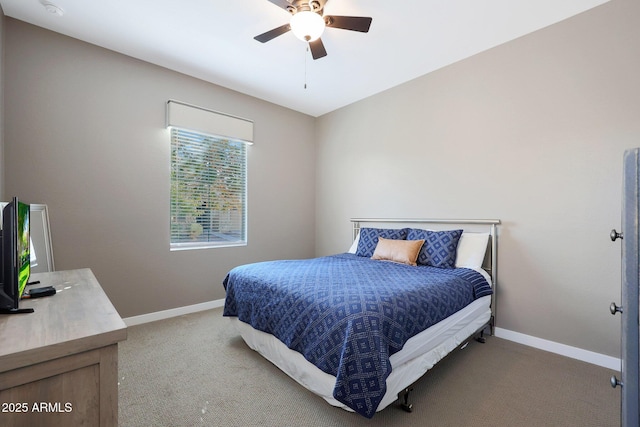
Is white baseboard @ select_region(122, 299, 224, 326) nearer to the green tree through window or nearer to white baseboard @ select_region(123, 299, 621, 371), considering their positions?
white baseboard @ select_region(123, 299, 621, 371)

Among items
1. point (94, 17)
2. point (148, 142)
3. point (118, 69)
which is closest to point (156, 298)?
point (148, 142)

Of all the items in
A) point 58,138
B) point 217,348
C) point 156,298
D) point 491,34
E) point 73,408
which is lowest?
point 217,348

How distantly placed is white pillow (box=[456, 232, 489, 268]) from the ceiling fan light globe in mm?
2342

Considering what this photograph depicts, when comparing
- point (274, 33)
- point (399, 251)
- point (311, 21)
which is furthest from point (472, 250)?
point (274, 33)

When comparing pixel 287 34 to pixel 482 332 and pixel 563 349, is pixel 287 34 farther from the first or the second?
pixel 563 349

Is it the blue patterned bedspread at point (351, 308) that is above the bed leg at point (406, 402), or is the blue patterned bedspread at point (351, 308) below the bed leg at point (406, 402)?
above

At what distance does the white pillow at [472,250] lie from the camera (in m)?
2.69

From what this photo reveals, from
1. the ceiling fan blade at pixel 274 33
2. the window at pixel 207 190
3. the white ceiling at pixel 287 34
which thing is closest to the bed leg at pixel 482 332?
the white ceiling at pixel 287 34

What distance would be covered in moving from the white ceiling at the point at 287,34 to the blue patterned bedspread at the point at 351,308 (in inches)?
84.6

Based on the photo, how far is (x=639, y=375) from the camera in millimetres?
965

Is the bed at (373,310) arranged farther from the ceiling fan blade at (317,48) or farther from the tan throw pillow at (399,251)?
the ceiling fan blade at (317,48)

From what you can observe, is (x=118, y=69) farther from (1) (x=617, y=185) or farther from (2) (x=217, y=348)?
(1) (x=617, y=185)

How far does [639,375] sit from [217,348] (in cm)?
257

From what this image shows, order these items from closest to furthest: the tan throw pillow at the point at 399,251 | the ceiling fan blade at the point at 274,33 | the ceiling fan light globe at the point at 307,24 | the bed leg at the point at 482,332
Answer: the ceiling fan light globe at the point at 307,24
the ceiling fan blade at the point at 274,33
the bed leg at the point at 482,332
the tan throw pillow at the point at 399,251
